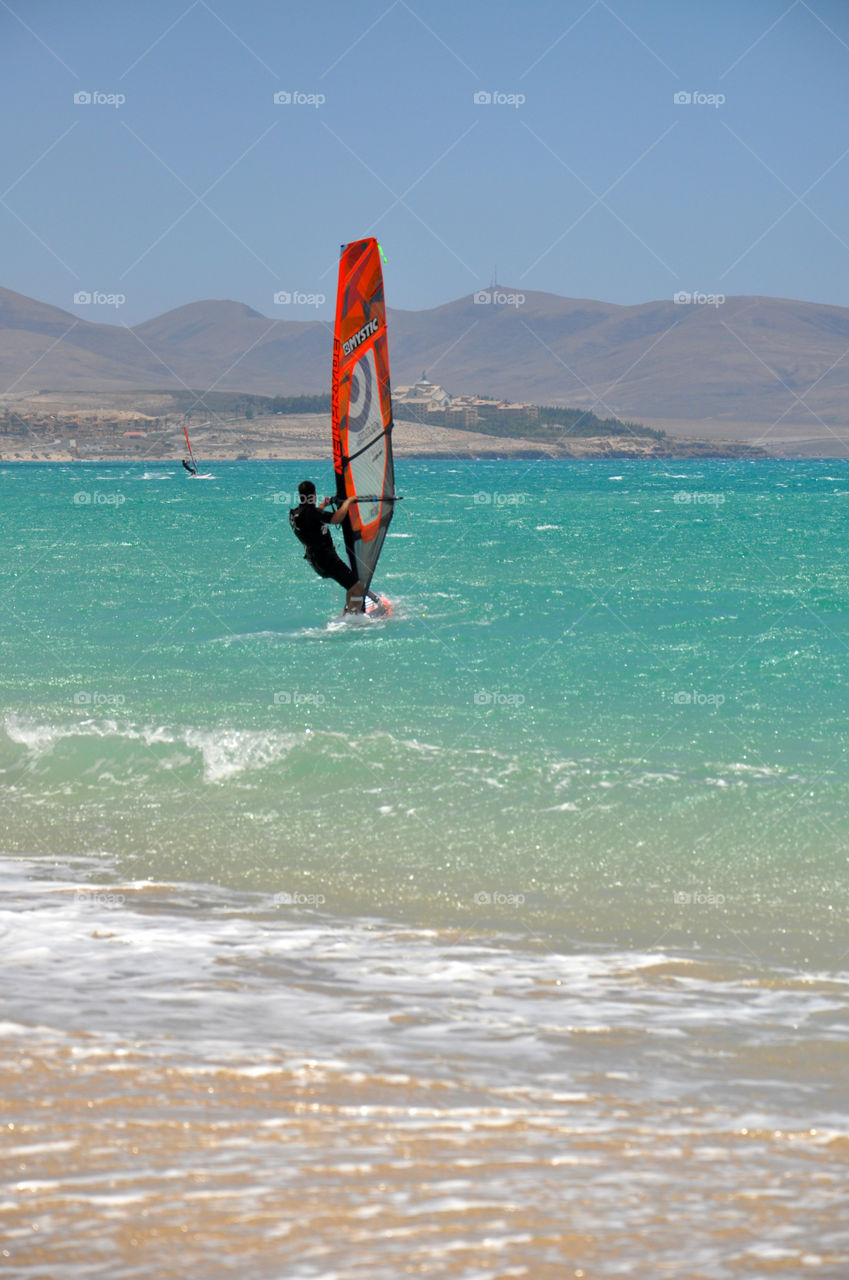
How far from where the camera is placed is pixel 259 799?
8.07 m

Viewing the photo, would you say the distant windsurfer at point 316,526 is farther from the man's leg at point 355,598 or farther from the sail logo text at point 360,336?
the sail logo text at point 360,336

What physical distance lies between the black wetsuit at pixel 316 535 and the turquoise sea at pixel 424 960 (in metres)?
1.04

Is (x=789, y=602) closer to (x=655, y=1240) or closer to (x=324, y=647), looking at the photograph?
(x=324, y=647)

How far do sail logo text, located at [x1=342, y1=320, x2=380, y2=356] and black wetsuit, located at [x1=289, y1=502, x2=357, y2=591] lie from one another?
72.5 inches

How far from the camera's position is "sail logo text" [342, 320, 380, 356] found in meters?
13.7

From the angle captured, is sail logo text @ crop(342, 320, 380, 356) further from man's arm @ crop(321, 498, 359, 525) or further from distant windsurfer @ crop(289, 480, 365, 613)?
man's arm @ crop(321, 498, 359, 525)

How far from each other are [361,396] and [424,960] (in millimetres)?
9764

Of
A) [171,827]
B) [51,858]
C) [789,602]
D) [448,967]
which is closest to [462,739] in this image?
[171,827]

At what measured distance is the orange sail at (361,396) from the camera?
13.6 meters

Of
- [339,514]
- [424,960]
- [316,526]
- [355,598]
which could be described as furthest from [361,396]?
[424,960]

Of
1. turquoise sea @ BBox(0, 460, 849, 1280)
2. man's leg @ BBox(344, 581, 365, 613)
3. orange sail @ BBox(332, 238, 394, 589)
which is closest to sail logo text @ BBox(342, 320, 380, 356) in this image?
orange sail @ BBox(332, 238, 394, 589)

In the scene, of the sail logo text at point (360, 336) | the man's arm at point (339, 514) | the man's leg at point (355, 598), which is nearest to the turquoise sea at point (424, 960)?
the man's arm at point (339, 514)

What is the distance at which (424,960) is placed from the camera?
5.23 meters

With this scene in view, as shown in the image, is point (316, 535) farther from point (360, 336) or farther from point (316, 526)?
point (360, 336)
